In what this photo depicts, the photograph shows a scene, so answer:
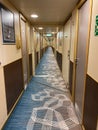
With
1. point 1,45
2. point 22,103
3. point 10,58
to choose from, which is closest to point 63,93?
point 22,103

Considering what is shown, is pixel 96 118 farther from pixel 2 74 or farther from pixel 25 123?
pixel 2 74

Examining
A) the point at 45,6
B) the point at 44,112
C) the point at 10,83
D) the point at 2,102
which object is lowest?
the point at 44,112

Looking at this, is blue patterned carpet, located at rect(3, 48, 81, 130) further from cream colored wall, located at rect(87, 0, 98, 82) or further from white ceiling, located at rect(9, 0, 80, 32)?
white ceiling, located at rect(9, 0, 80, 32)

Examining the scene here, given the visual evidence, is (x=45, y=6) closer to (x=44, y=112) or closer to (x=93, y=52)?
(x=93, y=52)

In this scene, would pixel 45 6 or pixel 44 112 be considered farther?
pixel 45 6

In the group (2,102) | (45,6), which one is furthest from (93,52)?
(45,6)

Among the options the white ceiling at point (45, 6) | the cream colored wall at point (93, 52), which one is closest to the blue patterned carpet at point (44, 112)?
the cream colored wall at point (93, 52)

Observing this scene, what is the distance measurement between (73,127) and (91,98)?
791 millimetres

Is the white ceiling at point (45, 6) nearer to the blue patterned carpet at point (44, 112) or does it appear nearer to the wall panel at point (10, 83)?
the wall panel at point (10, 83)

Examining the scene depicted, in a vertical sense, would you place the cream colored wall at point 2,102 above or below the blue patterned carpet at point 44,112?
above

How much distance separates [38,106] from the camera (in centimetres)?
267

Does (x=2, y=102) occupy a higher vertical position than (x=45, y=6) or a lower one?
lower

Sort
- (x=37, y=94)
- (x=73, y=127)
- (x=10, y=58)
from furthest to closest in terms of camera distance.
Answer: (x=37, y=94) < (x=10, y=58) < (x=73, y=127)

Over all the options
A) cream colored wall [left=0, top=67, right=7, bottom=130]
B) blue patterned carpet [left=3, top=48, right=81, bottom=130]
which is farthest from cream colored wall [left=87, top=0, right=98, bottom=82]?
cream colored wall [left=0, top=67, right=7, bottom=130]
